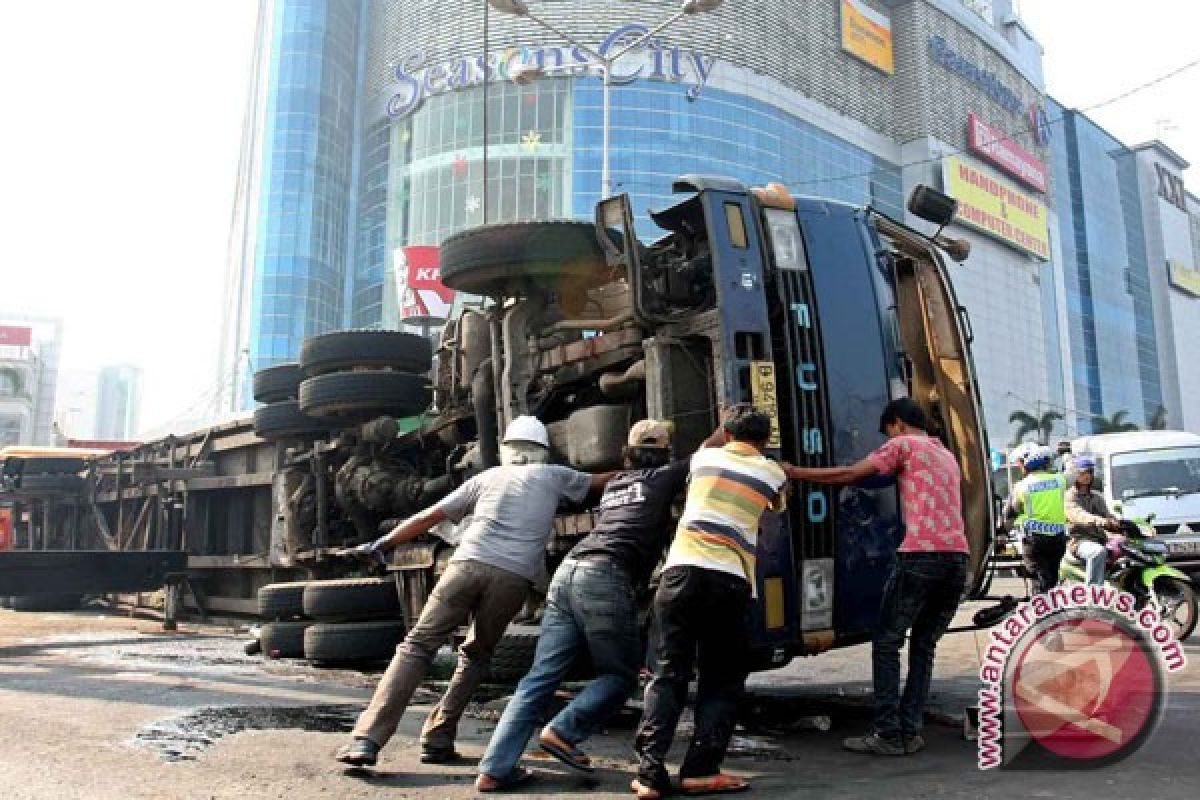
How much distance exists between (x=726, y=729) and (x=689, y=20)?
51983mm

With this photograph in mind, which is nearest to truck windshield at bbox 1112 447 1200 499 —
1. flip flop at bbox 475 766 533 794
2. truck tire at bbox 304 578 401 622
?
truck tire at bbox 304 578 401 622

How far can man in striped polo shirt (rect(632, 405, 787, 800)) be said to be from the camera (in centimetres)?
317

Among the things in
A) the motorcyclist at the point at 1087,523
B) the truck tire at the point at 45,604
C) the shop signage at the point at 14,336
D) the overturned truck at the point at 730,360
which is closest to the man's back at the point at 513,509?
the overturned truck at the point at 730,360

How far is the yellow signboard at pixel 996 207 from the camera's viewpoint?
6225cm

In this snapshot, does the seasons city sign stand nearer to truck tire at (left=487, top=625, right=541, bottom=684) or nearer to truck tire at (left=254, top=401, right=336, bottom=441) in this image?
truck tire at (left=254, top=401, right=336, bottom=441)

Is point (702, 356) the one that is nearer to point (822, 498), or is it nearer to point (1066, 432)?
point (822, 498)

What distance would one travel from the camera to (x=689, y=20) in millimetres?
50344

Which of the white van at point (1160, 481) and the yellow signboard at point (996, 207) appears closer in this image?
the white van at point (1160, 481)

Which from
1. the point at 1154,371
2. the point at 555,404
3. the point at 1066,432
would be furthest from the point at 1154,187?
the point at 555,404

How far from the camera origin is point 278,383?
8.32m

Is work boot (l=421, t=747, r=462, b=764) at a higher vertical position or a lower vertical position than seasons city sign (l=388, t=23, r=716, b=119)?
lower

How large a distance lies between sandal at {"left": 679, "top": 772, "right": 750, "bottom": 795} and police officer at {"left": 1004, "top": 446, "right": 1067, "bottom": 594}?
447cm

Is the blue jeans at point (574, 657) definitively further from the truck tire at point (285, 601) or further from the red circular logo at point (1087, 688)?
the truck tire at point (285, 601)

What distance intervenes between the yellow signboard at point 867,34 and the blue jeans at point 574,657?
62.3 meters
